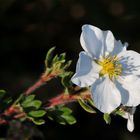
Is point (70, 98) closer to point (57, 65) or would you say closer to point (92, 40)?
point (57, 65)

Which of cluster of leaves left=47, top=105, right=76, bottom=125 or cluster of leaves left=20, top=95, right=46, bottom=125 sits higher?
cluster of leaves left=20, top=95, right=46, bottom=125

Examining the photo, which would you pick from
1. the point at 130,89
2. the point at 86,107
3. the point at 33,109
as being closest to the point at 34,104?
the point at 33,109

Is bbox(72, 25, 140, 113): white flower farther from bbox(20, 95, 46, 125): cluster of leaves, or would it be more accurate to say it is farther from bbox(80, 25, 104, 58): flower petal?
bbox(20, 95, 46, 125): cluster of leaves

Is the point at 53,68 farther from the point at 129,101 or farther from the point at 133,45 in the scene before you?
the point at 133,45

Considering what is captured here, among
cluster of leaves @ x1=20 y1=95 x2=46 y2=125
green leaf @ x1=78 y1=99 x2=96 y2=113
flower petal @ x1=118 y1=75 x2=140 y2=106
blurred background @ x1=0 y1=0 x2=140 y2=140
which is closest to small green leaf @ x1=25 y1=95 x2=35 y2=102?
cluster of leaves @ x1=20 y1=95 x2=46 y2=125

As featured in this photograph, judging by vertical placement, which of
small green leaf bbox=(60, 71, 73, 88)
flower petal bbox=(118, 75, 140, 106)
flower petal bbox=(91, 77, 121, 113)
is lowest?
flower petal bbox=(118, 75, 140, 106)

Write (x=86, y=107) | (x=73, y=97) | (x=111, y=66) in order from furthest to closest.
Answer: (x=111, y=66) → (x=73, y=97) → (x=86, y=107)
